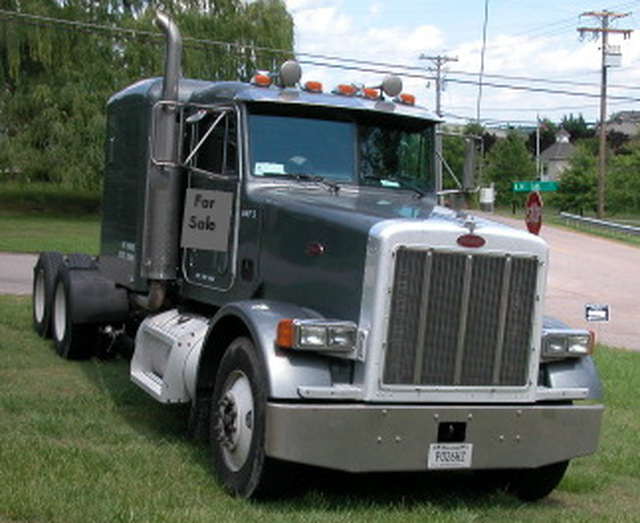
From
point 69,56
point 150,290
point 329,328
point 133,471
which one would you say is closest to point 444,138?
point 150,290

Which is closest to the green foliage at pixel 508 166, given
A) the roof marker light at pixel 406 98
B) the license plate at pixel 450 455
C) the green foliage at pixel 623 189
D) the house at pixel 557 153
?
the green foliage at pixel 623 189

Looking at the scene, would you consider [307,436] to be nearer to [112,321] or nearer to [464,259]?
[464,259]

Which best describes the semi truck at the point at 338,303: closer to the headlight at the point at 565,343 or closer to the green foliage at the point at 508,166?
the headlight at the point at 565,343

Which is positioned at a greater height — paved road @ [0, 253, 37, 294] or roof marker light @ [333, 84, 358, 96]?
roof marker light @ [333, 84, 358, 96]

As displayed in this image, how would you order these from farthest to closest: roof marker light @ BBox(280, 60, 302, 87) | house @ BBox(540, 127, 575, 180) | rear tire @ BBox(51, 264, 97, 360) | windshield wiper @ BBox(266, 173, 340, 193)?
house @ BBox(540, 127, 575, 180), rear tire @ BBox(51, 264, 97, 360), roof marker light @ BBox(280, 60, 302, 87), windshield wiper @ BBox(266, 173, 340, 193)

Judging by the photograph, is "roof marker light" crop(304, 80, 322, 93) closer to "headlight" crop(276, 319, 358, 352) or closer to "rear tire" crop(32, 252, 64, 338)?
"headlight" crop(276, 319, 358, 352)

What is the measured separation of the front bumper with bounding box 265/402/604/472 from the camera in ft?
19.8

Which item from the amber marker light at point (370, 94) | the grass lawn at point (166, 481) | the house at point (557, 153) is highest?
the house at point (557, 153)

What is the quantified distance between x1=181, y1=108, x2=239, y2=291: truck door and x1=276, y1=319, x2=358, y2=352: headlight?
5.65 ft

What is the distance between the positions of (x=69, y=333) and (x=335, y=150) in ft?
14.4

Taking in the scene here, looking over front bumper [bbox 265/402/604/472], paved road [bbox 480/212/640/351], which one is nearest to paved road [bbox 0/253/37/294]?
paved road [bbox 480/212/640/351]

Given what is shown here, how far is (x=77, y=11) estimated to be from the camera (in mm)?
35969

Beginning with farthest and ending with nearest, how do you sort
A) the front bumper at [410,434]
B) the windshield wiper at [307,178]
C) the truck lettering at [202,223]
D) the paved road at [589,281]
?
the paved road at [589,281] < the truck lettering at [202,223] < the windshield wiper at [307,178] < the front bumper at [410,434]

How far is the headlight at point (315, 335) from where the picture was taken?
6125 millimetres
